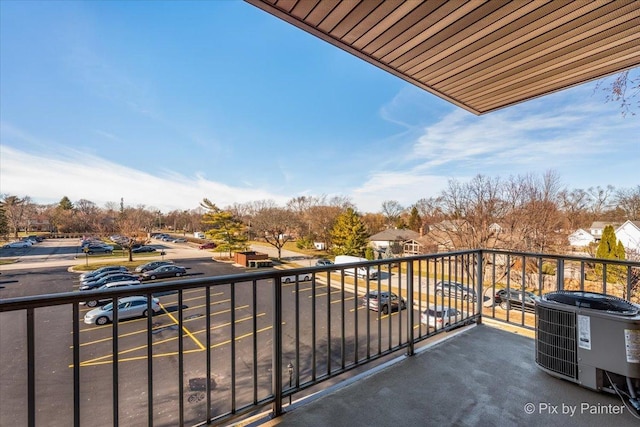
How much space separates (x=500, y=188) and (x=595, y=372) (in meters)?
14.5

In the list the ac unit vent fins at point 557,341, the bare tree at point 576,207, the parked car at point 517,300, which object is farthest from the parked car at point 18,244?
the bare tree at point 576,207

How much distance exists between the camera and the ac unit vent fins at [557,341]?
177 cm

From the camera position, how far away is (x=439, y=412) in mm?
1521

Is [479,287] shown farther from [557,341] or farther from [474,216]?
[474,216]

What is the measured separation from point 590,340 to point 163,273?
60.8 feet

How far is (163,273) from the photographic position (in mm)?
16203

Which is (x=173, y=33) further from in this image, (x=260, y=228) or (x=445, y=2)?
(x=260, y=228)

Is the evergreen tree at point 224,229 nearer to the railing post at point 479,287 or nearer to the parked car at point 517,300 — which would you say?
the parked car at point 517,300

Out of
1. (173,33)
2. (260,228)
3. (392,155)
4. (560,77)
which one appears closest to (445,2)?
(560,77)

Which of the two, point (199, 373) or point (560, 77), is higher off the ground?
point (560, 77)

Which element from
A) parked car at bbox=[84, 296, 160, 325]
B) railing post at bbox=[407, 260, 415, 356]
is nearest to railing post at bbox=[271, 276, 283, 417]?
railing post at bbox=[407, 260, 415, 356]

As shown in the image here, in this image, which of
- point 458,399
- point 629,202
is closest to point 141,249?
point 458,399

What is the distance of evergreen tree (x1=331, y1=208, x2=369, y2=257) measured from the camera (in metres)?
23.3

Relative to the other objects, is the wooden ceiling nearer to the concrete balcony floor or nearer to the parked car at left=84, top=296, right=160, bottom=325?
the concrete balcony floor
